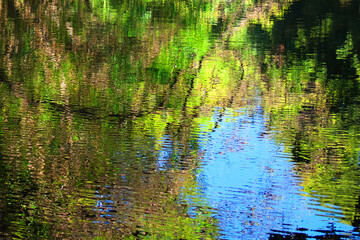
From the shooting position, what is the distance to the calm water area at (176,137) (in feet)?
14.4

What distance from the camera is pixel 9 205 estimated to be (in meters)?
4.47

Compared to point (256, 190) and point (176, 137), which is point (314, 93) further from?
point (256, 190)

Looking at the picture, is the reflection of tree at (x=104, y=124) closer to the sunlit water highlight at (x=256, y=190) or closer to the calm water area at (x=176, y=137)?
the calm water area at (x=176, y=137)

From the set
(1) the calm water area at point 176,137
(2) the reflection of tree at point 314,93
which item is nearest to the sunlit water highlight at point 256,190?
(1) the calm water area at point 176,137

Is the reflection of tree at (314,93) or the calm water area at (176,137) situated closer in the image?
the calm water area at (176,137)

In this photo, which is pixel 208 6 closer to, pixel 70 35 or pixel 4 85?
pixel 70 35

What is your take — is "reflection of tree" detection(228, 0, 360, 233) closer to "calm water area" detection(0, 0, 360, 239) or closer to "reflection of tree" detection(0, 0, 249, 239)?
"calm water area" detection(0, 0, 360, 239)

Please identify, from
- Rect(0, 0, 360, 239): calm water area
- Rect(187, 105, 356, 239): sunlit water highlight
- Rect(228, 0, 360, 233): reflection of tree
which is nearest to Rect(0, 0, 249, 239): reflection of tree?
Rect(0, 0, 360, 239): calm water area

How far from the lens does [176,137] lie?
6164 mm

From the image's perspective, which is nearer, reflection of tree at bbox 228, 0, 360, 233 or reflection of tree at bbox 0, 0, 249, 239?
reflection of tree at bbox 0, 0, 249, 239

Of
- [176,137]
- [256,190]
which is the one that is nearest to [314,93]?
[176,137]

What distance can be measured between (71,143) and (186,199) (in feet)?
5.85

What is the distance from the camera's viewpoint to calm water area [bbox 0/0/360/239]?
439cm

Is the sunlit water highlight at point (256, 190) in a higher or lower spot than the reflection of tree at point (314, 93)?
lower
